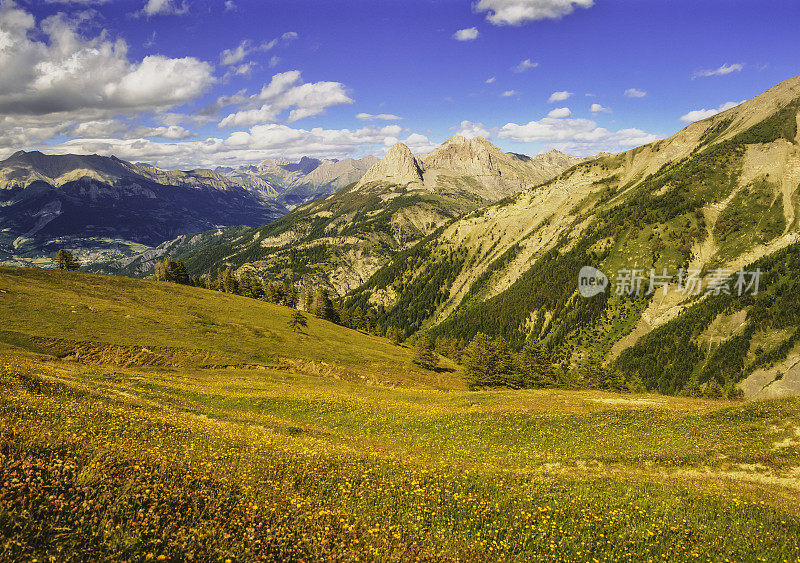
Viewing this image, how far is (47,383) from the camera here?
22453 mm


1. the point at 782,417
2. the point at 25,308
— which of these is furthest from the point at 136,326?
the point at 782,417

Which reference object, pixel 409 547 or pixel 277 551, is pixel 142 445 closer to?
pixel 277 551

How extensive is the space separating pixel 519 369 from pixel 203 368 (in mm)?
65602

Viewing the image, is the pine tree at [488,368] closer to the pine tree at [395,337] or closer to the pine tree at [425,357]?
the pine tree at [425,357]

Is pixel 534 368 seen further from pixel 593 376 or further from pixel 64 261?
pixel 64 261

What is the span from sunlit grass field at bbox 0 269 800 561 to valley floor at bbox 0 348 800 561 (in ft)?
0.20

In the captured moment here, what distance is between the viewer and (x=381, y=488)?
13.2 meters

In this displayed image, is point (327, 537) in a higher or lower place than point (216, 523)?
lower

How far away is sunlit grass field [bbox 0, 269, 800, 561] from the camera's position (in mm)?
7641

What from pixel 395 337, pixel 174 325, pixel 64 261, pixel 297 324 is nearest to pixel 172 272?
pixel 64 261

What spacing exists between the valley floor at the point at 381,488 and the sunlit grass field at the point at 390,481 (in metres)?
0.06

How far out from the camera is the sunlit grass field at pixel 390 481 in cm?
764

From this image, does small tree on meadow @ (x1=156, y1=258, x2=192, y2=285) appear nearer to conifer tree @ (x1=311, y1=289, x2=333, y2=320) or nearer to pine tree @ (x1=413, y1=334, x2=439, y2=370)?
conifer tree @ (x1=311, y1=289, x2=333, y2=320)

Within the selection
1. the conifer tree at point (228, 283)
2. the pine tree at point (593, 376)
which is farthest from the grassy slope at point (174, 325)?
the conifer tree at point (228, 283)
